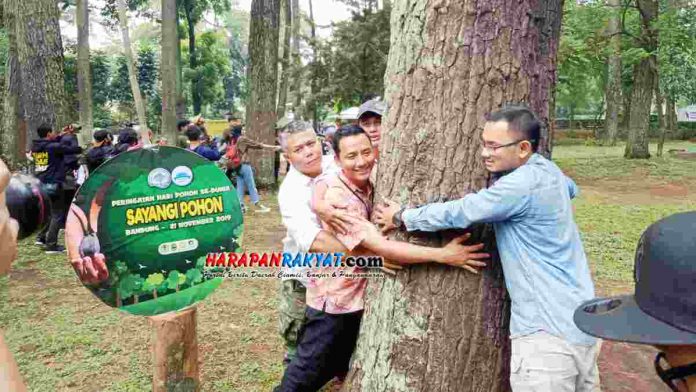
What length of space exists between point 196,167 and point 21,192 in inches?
61.6

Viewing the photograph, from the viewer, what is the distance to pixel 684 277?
3.55 ft

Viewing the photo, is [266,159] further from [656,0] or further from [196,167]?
[656,0]

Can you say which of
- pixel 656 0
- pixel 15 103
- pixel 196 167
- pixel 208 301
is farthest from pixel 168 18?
pixel 656 0

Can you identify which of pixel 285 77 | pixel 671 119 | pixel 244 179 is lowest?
pixel 244 179

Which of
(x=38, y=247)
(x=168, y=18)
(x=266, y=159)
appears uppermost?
(x=168, y=18)

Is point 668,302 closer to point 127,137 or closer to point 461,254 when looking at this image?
point 461,254

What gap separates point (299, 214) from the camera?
9.30 feet

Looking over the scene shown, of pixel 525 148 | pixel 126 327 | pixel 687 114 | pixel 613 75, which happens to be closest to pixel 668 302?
pixel 525 148

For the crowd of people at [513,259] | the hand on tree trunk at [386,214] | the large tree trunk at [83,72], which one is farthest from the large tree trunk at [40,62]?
the large tree trunk at [83,72]

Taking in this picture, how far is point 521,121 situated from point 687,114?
35962 mm

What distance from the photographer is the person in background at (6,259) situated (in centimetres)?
93

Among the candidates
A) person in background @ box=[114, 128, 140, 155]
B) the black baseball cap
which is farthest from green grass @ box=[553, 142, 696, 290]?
person in background @ box=[114, 128, 140, 155]

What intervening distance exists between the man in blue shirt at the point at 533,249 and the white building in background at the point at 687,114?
3558 cm

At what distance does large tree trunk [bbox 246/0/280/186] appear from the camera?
11.0m
